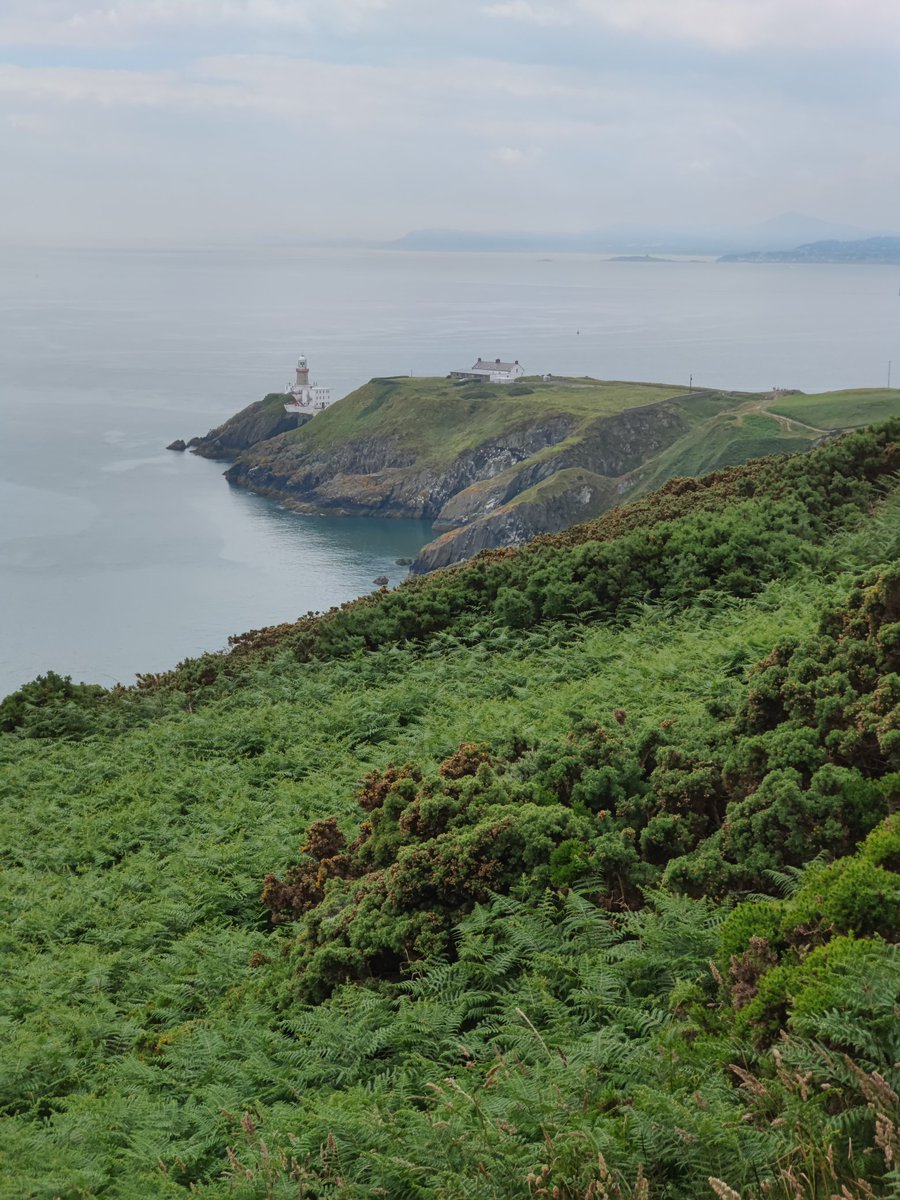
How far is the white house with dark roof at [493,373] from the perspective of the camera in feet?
530

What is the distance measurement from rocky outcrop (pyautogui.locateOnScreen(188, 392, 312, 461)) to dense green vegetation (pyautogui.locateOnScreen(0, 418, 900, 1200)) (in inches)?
5243

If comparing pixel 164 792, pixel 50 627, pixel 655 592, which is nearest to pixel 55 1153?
pixel 164 792

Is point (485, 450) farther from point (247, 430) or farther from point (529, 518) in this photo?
point (247, 430)

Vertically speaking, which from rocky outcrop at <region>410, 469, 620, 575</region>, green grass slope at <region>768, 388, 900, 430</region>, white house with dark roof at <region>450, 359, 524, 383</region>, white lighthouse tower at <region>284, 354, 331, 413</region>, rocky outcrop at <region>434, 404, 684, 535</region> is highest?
white house with dark roof at <region>450, 359, 524, 383</region>

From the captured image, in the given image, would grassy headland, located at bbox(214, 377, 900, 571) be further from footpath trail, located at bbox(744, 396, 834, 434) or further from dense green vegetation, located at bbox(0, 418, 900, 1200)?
dense green vegetation, located at bbox(0, 418, 900, 1200)

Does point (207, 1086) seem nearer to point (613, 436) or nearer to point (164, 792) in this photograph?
point (164, 792)

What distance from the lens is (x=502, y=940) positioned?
7.03 m

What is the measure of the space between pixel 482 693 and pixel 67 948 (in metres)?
6.32

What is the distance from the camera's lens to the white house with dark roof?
16150 centimetres

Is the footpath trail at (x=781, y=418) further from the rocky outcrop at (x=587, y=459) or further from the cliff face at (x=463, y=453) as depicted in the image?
the cliff face at (x=463, y=453)

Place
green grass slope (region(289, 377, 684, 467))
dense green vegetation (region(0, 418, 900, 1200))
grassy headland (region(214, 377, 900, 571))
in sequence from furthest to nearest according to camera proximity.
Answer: green grass slope (region(289, 377, 684, 467)) < grassy headland (region(214, 377, 900, 571)) < dense green vegetation (region(0, 418, 900, 1200))

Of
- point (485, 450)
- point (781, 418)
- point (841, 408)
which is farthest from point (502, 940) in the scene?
point (485, 450)

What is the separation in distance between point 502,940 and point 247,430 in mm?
145023

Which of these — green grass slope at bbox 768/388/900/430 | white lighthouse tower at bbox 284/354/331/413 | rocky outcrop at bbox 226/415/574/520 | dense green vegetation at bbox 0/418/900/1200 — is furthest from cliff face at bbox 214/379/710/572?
dense green vegetation at bbox 0/418/900/1200
